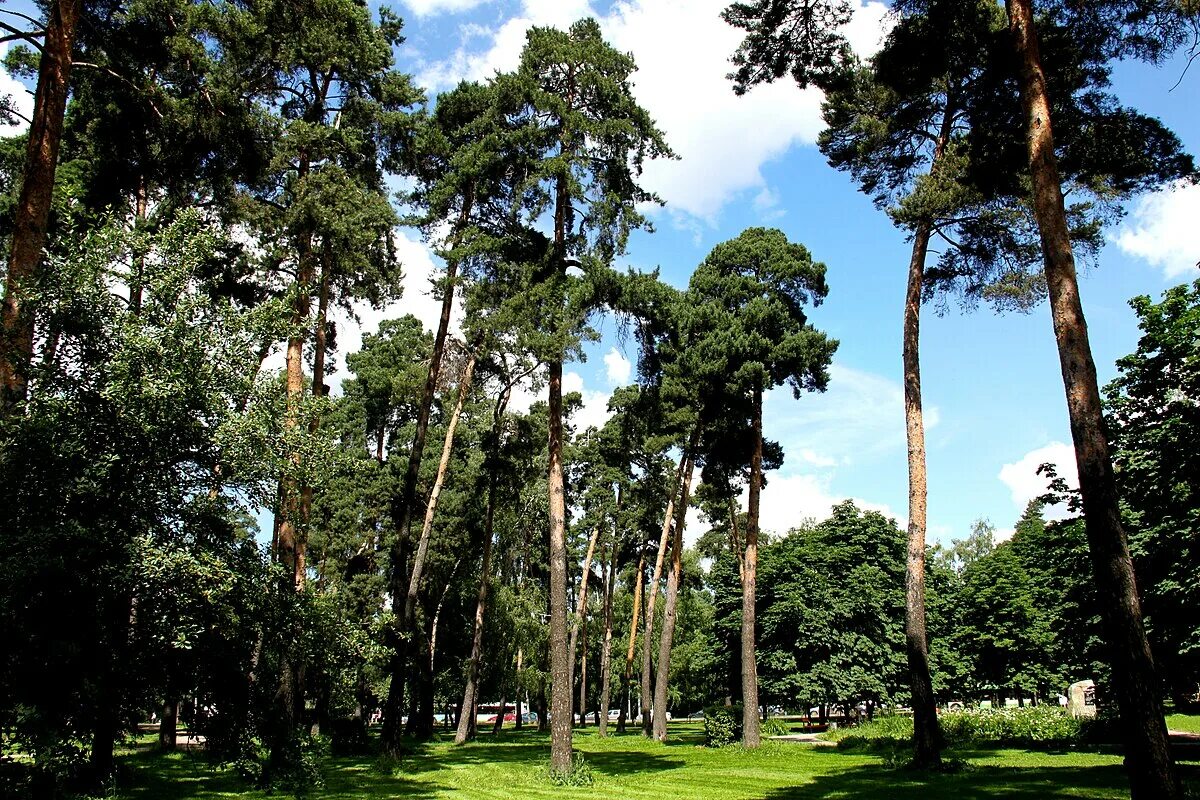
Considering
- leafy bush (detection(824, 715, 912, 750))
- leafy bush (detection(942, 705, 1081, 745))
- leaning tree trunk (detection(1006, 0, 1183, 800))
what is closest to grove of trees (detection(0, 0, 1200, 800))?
leaning tree trunk (detection(1006, 0, 1183, 800))

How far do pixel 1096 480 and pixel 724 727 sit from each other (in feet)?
68.2

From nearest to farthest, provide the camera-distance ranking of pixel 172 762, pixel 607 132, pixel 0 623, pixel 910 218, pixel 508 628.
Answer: pixel 0 623
pixel 910 218
pixel 607 132
pixel 172 762
pixel 508 628

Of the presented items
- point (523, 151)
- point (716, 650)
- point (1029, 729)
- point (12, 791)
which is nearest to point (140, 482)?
point (12, 791)

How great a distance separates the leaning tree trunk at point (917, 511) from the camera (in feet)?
45.2

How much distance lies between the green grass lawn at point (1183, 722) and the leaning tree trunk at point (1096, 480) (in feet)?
88.9

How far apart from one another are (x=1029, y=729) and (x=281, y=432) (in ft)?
78.6

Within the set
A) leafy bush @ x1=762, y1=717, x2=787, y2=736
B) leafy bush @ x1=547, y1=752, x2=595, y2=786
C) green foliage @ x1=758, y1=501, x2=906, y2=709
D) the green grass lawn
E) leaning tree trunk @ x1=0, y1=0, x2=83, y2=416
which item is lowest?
leafy bush @ x1=762, y1=717, x2=787, y2=736

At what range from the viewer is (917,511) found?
48.0ft

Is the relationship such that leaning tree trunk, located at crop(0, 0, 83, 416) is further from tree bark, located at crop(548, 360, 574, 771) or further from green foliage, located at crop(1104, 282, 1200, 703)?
green foliage, located at crop(1104, 282, 1200, 703)

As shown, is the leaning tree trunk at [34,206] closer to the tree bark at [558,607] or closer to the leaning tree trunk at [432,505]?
the tree bark at [558,607]

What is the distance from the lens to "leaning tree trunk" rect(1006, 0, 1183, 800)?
6.41 metres

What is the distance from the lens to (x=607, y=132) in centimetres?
1677

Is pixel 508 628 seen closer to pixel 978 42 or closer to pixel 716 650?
pixel 716 650

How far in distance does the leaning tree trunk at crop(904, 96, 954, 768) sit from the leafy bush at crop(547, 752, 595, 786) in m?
6.39
